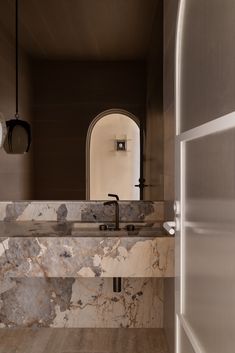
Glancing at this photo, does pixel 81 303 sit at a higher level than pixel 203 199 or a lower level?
lower

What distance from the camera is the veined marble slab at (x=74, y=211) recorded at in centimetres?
279

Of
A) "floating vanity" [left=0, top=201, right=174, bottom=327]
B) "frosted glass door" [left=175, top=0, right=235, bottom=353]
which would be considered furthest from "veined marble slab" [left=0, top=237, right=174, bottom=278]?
"frosted glass door" [left=175, top=0, right=235, bottom=353]

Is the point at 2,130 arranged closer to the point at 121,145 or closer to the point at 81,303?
the point at 121,145

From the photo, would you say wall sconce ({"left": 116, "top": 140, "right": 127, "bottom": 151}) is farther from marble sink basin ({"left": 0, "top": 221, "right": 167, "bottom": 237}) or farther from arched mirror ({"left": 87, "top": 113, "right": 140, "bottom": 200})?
marble sink basin ({"left": 0, "top": 221, "right": 167, "bottom": 237})

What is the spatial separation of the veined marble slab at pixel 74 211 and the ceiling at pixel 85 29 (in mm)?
1038

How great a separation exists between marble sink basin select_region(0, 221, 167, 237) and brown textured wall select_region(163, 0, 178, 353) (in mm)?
159

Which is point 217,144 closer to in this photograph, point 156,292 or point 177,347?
point 177,347

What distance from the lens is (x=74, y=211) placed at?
2812 mm

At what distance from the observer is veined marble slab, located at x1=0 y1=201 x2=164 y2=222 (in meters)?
2.79

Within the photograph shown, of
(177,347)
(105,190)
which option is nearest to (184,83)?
(177,347)

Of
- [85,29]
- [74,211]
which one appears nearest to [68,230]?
[74,211]

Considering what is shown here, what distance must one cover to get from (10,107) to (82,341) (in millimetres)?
1665

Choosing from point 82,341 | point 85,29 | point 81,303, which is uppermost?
point 85,29

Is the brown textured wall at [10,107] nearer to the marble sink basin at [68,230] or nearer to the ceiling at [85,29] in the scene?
the ceiling at [85,29]
